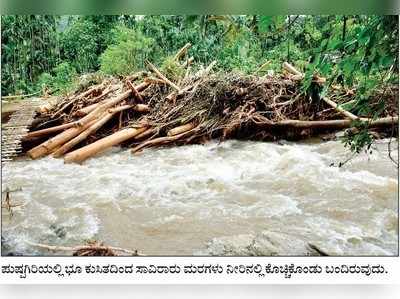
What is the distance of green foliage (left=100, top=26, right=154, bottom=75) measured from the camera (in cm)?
253

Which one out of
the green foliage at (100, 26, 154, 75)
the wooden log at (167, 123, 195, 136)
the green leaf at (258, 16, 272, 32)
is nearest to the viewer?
the green leaf at (258, 16, 272, 32)

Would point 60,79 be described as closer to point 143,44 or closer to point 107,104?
point 107,104

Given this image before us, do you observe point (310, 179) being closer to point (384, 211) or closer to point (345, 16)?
point (384, 211)

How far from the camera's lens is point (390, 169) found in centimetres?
252

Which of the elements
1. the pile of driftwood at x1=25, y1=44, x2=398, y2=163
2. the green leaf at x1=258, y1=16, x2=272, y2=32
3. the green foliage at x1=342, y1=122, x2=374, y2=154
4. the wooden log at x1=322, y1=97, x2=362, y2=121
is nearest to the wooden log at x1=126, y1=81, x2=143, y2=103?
the pile of driftwood at x1=25, y1=44, x2=398, y2=163

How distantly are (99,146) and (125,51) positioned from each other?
18.9 inches

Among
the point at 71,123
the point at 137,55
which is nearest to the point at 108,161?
the point at 71,123

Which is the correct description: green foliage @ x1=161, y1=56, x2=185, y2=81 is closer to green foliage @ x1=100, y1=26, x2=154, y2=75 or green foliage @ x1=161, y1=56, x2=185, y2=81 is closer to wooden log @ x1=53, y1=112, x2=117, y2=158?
green foliage @ x1=100, y1=26, x2=154, y2=75

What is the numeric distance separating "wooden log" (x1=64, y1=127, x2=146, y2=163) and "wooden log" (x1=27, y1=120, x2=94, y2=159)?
76 mm

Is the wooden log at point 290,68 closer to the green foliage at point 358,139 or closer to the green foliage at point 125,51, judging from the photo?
the green foliage at point 358,139

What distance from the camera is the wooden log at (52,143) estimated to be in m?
2.56

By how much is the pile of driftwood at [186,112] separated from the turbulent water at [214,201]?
2.7 inches

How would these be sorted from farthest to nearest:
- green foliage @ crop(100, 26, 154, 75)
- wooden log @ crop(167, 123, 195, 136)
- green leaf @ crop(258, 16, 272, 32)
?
wooden log @ crop(167, 123, 195, 136)
green foliage @ crop(100, 26, 154, 75)
green leaf @ crop(258, 16, 272, 32)

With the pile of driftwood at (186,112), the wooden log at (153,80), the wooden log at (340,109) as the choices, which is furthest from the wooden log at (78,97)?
the wooden log at (340,109)
